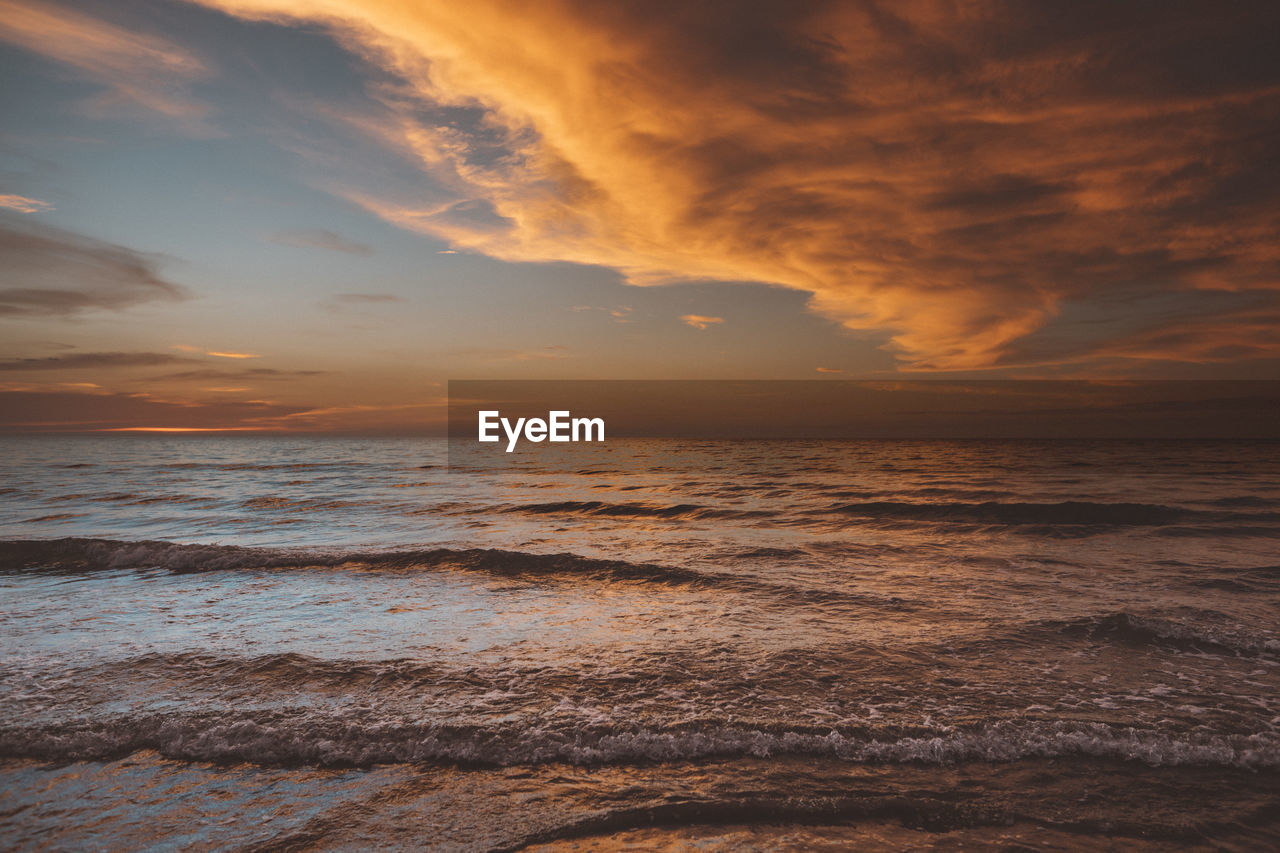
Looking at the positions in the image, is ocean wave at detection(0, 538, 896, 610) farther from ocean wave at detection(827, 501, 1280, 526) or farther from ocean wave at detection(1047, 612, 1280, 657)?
ocean wave at detection(827, 501, 1280, 526)

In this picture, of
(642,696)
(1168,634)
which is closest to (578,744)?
(642,696)

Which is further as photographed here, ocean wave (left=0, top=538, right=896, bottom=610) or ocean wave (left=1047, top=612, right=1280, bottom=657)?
ocean wave (left=0, top=538, right=896, bottom=610)

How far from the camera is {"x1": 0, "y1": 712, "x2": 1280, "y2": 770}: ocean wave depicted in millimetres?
4688

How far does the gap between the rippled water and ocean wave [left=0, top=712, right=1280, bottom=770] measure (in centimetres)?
3

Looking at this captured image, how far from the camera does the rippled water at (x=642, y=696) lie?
3982 mm

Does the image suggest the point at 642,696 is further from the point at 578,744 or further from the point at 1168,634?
the point at 1168,634

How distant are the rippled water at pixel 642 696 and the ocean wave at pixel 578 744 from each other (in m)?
0.03

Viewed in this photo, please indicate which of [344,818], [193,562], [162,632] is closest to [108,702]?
[162,632]

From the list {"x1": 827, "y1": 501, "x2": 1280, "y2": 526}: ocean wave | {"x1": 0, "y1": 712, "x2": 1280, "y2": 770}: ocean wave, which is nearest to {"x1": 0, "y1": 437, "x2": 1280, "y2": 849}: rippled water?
{"x1": 0, "y1": 712, "x2": 1280, "y2": 770}: ocean wave

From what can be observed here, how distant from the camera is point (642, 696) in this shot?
576cm

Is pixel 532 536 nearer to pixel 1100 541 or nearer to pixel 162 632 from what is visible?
pixel 162 632

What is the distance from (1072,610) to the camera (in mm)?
8508

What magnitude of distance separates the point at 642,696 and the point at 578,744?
1.01m

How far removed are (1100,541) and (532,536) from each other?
560 inches
